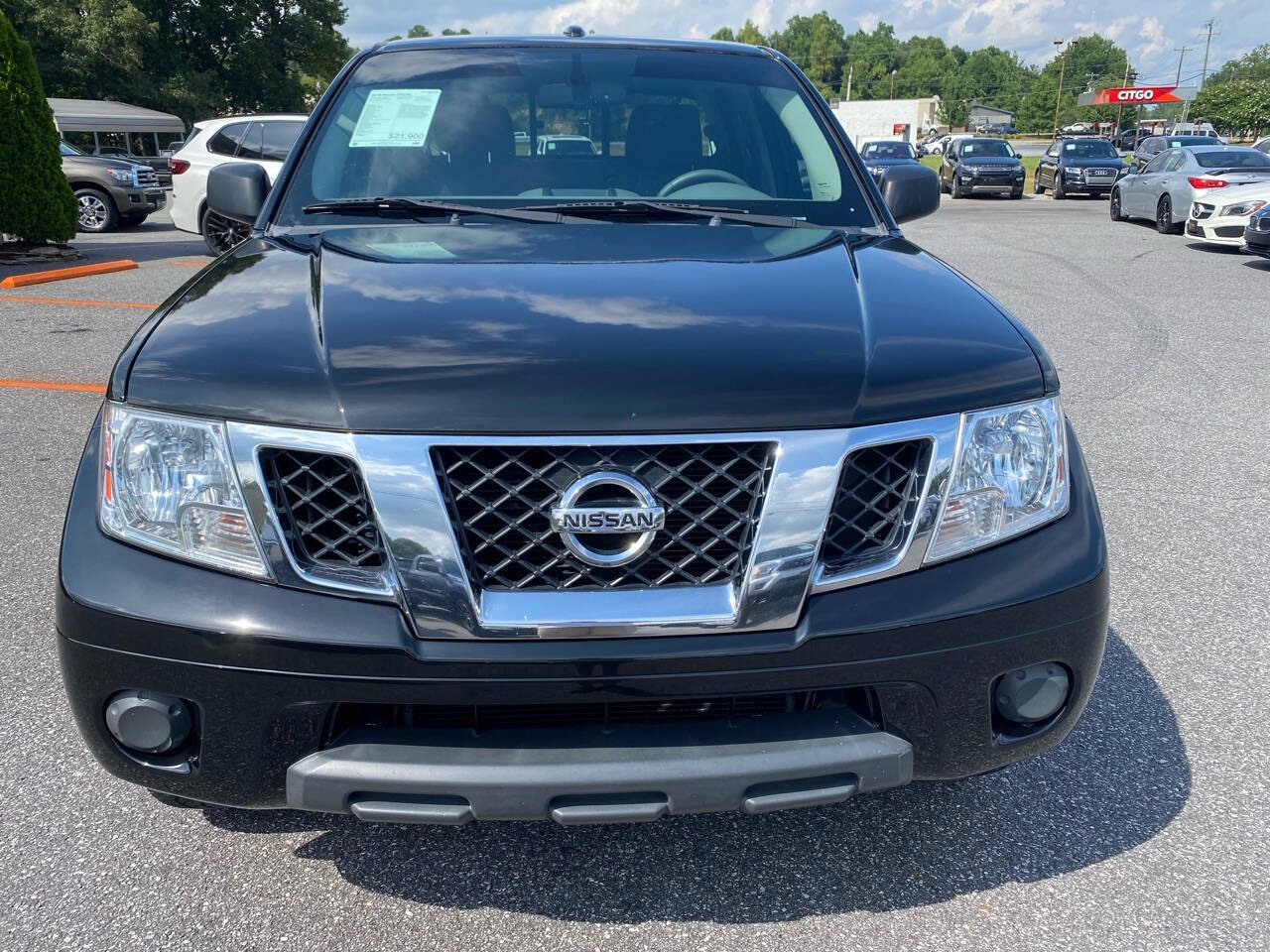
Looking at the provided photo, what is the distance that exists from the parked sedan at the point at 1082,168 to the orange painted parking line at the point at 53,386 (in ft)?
80.0

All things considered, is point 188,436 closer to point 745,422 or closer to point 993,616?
point 745,422

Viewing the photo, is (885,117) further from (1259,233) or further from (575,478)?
(575,478)

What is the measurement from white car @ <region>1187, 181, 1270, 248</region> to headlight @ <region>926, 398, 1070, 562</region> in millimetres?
13134

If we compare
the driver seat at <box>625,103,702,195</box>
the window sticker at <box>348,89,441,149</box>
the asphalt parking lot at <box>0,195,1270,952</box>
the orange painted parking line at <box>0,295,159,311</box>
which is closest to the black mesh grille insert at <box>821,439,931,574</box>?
the asphalt parking lot at <box>0,195,1270,952</box>

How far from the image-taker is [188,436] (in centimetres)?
182

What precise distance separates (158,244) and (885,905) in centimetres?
1504

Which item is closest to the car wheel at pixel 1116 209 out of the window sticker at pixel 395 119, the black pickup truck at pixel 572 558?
the window sticker at pixel 395 119

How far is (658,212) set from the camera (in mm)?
2830

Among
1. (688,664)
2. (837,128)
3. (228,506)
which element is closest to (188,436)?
(228,506)

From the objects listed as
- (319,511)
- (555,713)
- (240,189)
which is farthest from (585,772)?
(240,189)

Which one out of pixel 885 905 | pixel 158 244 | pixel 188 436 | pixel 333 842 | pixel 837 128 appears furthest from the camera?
pixel 158 244

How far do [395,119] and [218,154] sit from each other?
10.9m

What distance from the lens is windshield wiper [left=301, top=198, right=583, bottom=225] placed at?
2.79 m

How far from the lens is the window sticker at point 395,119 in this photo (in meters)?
3.09
